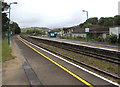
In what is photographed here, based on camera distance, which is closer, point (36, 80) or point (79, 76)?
point (36, 80)

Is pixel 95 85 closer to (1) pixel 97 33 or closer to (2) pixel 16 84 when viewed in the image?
(2) pixel 16 84

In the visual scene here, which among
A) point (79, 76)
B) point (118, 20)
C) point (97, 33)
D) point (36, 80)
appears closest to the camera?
point (36, 80)

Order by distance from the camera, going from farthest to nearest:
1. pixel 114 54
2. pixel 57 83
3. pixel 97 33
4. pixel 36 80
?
pixel 97 33, pixel 114 54, pixel 36 80, pixel 57 83

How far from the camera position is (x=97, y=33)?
43438 mm

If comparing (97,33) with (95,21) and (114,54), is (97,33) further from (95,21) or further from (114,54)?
(95,21)

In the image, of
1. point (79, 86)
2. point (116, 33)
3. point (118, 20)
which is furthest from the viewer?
point (118, 20)

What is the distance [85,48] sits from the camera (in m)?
21.4

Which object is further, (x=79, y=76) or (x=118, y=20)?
→ (x=118, y=20)

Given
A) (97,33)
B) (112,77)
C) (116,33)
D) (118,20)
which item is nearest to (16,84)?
(112,77)

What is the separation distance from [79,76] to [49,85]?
1.77m

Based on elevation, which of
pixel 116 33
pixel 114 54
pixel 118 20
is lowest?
pixel 114 54

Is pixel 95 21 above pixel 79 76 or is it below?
above

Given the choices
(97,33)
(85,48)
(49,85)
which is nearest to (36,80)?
(49,85)

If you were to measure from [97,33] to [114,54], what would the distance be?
94.8 ft
